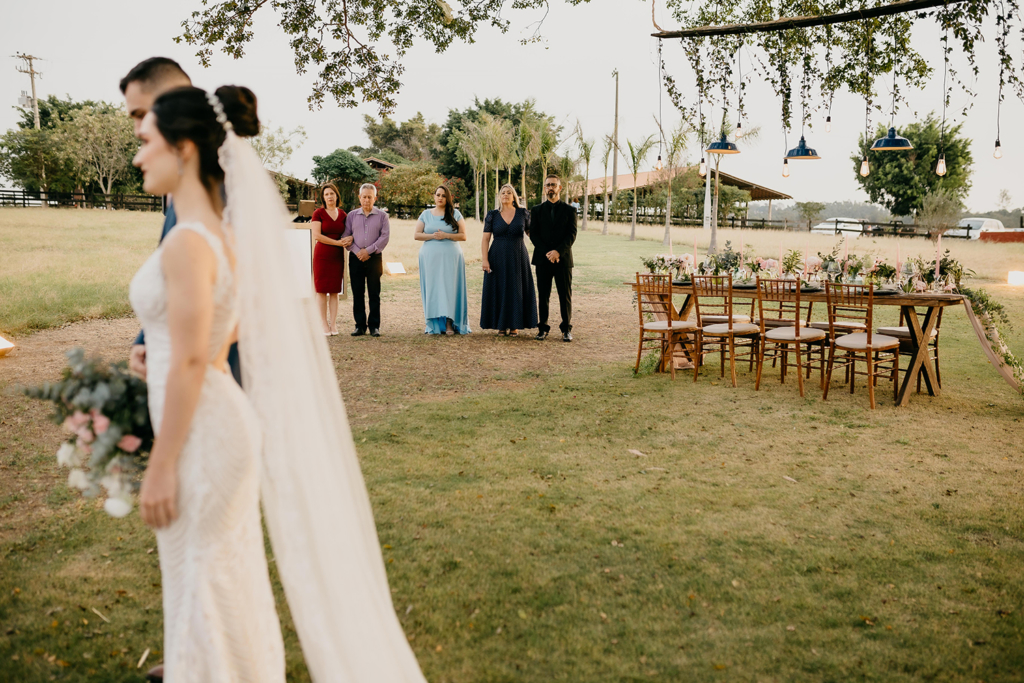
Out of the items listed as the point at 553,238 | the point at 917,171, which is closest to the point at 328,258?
the point at 553,238

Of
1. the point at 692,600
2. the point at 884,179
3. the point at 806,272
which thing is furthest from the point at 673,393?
the point at 884,179

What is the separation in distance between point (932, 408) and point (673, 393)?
224 centimetres

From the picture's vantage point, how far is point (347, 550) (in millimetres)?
2043

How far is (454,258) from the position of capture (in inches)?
375

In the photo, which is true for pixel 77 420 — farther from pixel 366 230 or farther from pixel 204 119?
pixel 366 230

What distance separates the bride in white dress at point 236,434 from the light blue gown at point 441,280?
7.48 m

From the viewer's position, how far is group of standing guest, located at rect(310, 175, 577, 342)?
9.19 m

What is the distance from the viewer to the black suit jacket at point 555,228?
9133 mm

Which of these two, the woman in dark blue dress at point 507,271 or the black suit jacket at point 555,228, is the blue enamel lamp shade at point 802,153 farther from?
the woman in dark blue dress at point 507,271

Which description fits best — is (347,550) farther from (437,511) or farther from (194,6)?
(194,6)

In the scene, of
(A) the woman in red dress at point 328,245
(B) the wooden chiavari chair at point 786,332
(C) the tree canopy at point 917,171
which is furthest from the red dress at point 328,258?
(C) the tree canopy at point 917,171

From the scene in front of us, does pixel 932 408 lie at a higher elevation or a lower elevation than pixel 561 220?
lower

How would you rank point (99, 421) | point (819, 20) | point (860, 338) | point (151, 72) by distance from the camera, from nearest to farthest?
point (99, 421), point (151, 72), point (819, 20), point (860, 338)

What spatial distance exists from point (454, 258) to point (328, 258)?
5.22ft
